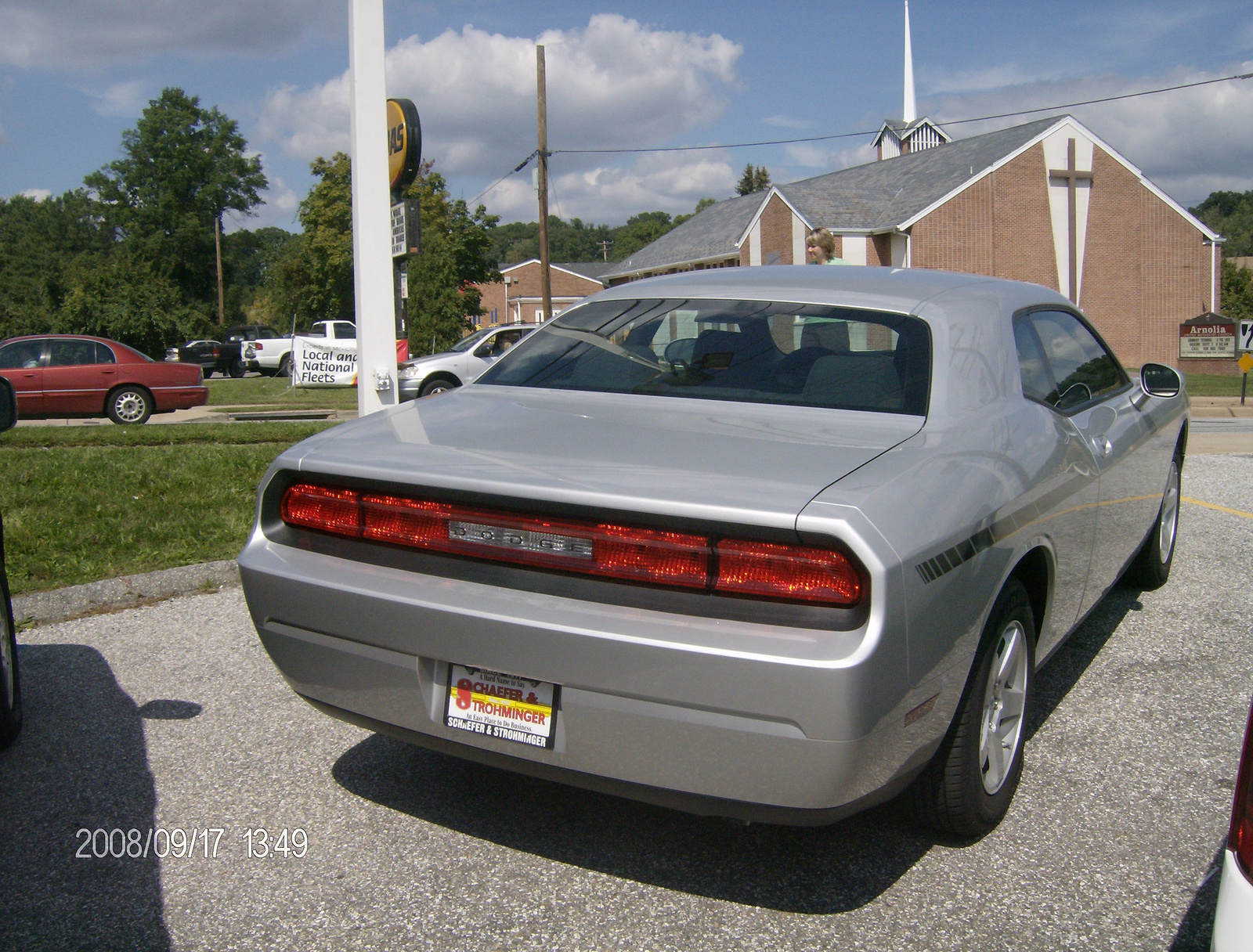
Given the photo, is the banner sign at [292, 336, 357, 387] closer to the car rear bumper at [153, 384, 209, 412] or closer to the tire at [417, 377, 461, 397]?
the tire at [417, 377, 461, 397]

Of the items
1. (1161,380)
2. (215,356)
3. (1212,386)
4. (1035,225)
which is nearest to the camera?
(1161,380)

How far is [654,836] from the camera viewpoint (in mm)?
2982

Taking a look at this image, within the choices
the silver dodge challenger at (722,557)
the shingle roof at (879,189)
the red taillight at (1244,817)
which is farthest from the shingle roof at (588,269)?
the red taillight at (1244,817)

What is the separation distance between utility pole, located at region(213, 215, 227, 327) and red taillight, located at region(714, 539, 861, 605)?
6591cm

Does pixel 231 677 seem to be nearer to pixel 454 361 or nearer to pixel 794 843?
pixel 794 843

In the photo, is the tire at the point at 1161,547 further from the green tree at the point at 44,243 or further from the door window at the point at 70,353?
the green tree at the point at 44,243

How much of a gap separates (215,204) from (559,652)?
80045 mm

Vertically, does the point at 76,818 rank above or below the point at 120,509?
below

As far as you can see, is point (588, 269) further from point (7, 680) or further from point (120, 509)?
point (7, 680)

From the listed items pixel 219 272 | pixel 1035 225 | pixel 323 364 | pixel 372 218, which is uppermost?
pixel 219 272

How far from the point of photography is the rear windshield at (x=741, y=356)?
10.2 ft

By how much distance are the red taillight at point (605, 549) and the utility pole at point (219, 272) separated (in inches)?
2567

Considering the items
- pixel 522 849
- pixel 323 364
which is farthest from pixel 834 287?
pixel 323 364

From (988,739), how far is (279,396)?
2256 centimetres
